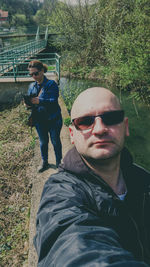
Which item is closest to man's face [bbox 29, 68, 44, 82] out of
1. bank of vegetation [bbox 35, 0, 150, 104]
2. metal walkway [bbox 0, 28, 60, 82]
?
metal walkway [bbox 0, 28, 60, 82]

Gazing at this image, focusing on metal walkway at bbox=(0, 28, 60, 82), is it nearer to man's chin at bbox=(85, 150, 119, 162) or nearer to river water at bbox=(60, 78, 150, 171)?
river water at bbox=(60, 78, 150, 171)

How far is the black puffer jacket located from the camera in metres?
0.68

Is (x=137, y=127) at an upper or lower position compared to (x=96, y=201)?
lower

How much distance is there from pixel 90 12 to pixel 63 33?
9.40ft

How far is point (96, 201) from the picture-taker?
0.99m

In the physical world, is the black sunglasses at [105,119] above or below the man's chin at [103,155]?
above

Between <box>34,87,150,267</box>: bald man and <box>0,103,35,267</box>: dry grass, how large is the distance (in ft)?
5.70

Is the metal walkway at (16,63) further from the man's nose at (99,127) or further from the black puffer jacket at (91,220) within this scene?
the black puffer jacket at (91,220)

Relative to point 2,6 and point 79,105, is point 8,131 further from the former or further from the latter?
point 2,6

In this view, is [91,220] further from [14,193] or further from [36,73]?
[14,193]

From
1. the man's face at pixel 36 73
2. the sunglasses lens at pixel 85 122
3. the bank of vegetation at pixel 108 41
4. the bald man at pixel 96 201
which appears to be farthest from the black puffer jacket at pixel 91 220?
the bank of vegetation at pixel 108 41

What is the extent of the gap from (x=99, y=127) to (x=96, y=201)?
0.43 meters

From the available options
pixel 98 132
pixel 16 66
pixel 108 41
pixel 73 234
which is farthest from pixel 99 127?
pixel 108 41

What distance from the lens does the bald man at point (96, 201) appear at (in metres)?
0.71
